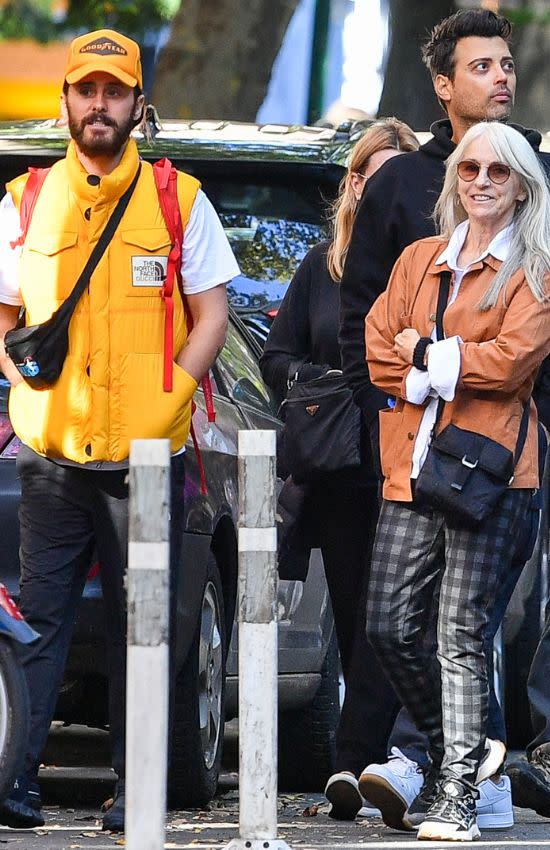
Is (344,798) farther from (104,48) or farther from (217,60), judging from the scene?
(217,60)

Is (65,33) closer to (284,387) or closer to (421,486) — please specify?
(284,387)

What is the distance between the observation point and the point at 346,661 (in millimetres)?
7395

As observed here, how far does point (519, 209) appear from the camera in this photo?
632cm

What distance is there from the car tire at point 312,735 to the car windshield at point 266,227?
1.60m

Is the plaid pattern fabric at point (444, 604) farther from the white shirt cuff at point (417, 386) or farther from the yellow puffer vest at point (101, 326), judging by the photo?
the yellow puffer vest at point (101, 326)

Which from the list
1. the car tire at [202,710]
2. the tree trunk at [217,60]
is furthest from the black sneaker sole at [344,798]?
the tree trunk at [217,60]

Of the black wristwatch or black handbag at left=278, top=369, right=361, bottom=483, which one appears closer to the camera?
the black wristwatch

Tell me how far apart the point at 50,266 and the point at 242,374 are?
1.99 meters

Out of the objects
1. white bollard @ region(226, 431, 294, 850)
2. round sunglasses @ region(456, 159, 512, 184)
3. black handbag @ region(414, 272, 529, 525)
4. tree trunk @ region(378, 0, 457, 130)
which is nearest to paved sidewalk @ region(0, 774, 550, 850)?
white bollard @ region(226, 431, 294, 850)

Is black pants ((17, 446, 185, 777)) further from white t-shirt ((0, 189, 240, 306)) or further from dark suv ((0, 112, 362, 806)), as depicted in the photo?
white t-shirt ((0, 189, 240, 306))

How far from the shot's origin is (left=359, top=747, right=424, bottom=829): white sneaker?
6.45m

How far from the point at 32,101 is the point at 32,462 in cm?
2586

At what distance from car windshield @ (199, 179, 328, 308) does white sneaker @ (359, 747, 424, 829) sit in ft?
9.38

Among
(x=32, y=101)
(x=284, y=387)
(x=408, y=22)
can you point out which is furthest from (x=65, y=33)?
(x=284, y=387)
